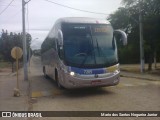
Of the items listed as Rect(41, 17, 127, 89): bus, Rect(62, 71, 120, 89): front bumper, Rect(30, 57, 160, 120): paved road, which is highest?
Rect(41, 17, 127, 89): bus

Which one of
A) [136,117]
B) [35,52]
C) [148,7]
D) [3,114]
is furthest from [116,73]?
[35,52]

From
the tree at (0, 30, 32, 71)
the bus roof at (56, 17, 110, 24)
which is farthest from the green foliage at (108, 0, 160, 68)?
the tree at (0, 30, 32, 71)

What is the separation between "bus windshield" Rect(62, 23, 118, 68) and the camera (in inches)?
556

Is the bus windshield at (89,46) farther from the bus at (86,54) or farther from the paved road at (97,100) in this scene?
the paved road at (97,100)

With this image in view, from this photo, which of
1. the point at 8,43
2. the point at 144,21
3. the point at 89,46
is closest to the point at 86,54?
the point at 89,46

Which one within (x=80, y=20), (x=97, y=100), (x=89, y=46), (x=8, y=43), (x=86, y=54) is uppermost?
(x=80, y=20)

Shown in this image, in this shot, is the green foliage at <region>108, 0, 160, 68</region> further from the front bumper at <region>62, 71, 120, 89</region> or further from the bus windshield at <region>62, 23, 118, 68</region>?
the front bumper at <region>62, 71, 120, 89</region>

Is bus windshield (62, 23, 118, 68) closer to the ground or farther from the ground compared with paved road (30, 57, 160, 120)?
farther from the ground

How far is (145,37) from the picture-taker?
34219 mm

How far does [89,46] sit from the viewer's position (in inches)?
566

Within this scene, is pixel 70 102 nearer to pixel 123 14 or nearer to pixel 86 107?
pixel 86 107

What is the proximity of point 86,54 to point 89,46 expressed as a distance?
1.29ft

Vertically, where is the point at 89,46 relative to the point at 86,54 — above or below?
above

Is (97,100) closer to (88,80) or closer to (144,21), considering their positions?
(88,80)
